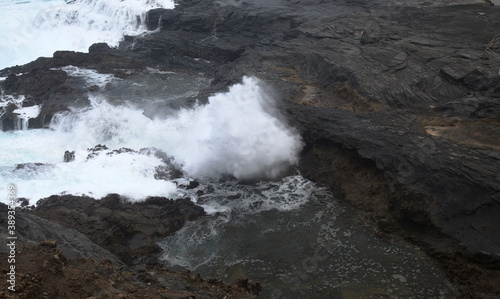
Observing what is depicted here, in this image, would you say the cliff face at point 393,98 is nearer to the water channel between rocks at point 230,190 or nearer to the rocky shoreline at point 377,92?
the rocky shoreline at point 377,92

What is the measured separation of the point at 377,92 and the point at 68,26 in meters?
24.6

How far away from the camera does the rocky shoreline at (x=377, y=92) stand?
925 cm

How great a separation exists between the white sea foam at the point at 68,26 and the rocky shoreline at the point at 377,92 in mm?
2816

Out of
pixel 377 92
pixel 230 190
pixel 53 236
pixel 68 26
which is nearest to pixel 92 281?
pixel 53 236

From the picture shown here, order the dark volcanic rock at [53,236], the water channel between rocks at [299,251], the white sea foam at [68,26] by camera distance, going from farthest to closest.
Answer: the white sea foam at [68,26] → the water channel between rocks at [299,251] → the dark volcanic rock at [53,236]

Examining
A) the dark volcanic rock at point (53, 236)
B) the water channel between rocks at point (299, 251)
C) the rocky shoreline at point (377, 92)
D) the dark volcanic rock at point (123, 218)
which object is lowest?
the dark volcanic rock at point (123, 218)

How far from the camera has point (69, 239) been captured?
28.8ft

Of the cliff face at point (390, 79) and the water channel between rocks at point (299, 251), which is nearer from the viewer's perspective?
the water channel between rocks at point (299, 251)

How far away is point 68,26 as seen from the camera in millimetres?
29594

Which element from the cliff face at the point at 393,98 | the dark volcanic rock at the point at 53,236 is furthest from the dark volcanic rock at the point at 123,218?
the cliff face at the point at 393,98

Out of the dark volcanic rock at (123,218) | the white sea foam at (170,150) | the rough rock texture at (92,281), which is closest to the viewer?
the rough rock texture at (92,281)

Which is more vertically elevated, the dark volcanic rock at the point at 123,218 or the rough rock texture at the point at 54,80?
the rough rock texture at the point at 54,80

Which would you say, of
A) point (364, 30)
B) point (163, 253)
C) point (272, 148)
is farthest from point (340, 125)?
point (364, 30)

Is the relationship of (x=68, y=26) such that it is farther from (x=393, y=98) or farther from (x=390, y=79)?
(x=393, y=98)
